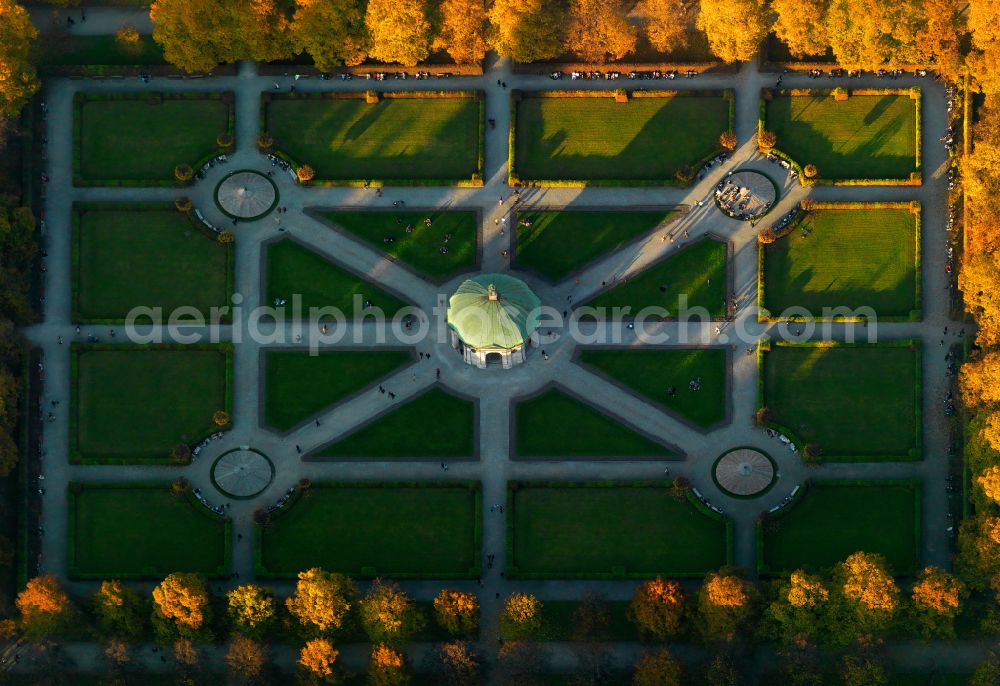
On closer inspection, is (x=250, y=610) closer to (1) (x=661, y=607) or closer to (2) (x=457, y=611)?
(2) (x=457, y=611)

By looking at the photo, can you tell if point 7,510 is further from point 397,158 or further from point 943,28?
point 943,28

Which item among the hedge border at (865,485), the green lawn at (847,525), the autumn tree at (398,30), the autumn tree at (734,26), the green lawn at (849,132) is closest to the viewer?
the autumn tree at (398,30)

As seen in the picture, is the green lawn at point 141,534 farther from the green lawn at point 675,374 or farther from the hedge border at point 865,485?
the hedge border at point 865,485

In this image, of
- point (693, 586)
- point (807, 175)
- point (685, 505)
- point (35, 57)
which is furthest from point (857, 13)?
point (35, 57)

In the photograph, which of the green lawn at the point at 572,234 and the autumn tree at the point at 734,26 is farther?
the green lawn at the point at 572,234

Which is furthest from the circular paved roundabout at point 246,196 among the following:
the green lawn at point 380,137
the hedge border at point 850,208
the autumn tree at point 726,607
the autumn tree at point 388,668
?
the autumn tree at point 726,607

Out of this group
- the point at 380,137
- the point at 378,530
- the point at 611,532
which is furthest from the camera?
the point at 380,137

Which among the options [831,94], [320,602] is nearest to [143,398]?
[320,602]
